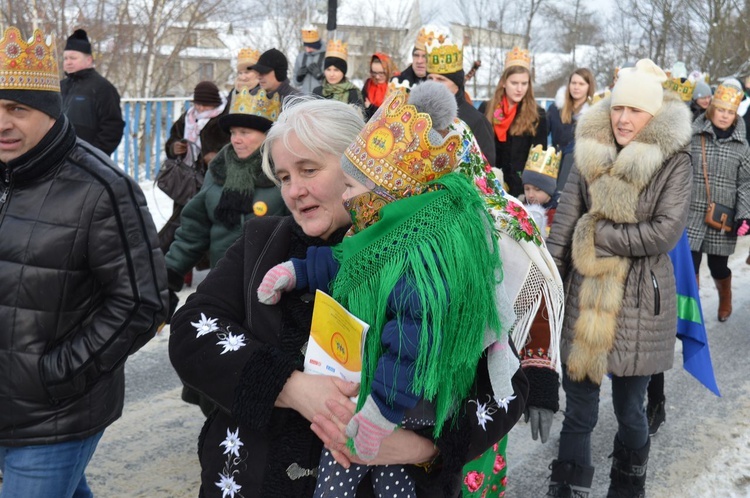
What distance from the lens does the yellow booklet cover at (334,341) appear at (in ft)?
5.78

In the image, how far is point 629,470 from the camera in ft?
13.0

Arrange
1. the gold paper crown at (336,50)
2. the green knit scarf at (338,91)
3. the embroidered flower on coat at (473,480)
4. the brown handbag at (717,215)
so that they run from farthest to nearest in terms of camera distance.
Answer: the gold paper crown at (336,50) → the green knit scarf at (338,91) → the brown handbag at (717,215) → the embroidered flower on coat at (473,480)

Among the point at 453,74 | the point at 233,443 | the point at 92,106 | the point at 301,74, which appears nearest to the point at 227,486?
the point at 233,443

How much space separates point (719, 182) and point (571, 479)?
156 inches

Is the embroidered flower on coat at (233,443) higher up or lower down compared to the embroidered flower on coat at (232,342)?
lower down

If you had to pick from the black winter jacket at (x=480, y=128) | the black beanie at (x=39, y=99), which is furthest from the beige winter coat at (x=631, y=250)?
the black beanie at (x=39, y=99)

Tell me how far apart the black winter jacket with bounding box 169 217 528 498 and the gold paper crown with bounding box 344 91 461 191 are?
0.36 metres

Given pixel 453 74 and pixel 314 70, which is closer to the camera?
pixel 453 74

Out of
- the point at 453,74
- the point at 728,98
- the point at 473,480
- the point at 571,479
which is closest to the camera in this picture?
the point at 473,480

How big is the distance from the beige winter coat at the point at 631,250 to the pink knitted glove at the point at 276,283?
231 centimetres

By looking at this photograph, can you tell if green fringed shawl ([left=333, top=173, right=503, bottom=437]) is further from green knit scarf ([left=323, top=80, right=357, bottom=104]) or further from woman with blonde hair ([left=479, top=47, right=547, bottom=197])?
green knit scarf ([left=323, top=80, right=357, bottom=104])

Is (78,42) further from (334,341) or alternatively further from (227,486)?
(334,341)

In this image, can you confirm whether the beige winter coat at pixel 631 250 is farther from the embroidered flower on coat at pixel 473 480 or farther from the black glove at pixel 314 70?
the black glove at pixel 314 70

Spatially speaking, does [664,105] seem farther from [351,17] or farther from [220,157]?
[351,17]
